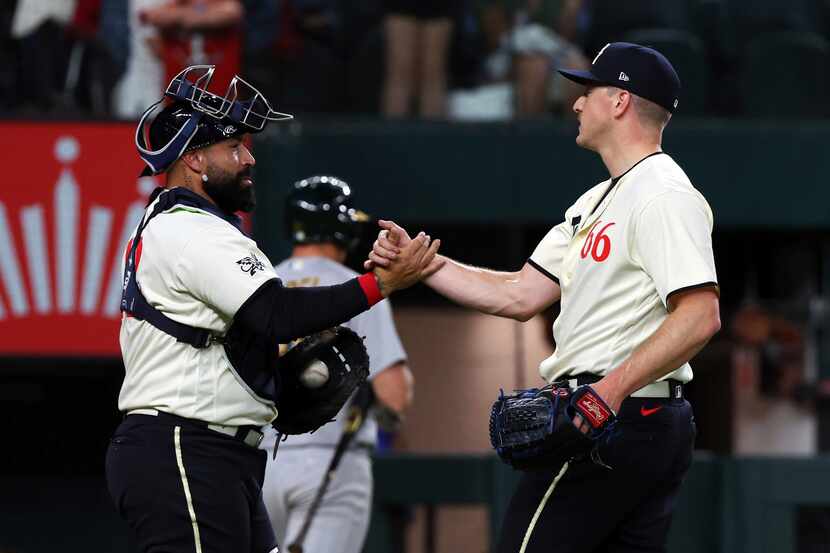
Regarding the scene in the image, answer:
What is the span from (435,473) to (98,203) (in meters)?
2.47

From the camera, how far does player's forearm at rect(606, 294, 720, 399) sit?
3.65 meters

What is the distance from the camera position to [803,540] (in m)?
6.97

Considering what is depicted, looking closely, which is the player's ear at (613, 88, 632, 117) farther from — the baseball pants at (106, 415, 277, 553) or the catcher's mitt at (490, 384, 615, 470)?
the baseball pants at (106, 415, 277, 553)

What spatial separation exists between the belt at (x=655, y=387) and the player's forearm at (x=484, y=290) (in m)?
0.54

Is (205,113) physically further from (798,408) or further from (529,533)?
(798,408)

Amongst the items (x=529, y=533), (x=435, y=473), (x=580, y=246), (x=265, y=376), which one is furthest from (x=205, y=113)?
(x=435, y=473)

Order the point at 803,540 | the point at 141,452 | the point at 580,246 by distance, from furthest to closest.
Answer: the point at 803,540 < the point at 580,246 < the point at 141,452

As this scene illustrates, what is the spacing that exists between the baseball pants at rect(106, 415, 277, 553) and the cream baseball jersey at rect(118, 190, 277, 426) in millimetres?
61

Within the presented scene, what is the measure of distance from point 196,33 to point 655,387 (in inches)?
190

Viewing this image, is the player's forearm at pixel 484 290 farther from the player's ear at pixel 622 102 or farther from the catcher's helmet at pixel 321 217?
the catcher's helmet at pixel 321 217

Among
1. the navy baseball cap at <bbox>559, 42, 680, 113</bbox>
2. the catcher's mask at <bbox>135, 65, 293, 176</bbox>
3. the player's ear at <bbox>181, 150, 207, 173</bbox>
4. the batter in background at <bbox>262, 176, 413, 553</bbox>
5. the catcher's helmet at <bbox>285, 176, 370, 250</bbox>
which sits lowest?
the batter in background at <bbox>262, 176, 413, 553</bbox>

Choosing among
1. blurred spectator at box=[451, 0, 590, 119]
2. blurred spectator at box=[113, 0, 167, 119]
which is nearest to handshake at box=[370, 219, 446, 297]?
blurred spectator at box=[113, 0, 167, 119]

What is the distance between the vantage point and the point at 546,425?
148 inches

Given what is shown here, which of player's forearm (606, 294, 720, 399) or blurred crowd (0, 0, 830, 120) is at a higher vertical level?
blurred crowd (0, 0, 830, 120)
